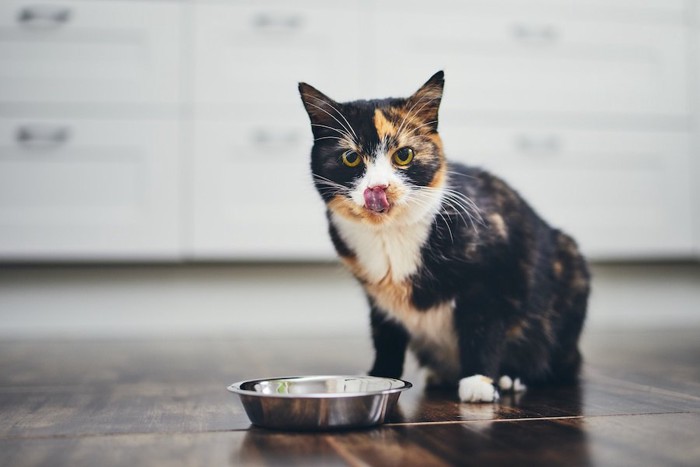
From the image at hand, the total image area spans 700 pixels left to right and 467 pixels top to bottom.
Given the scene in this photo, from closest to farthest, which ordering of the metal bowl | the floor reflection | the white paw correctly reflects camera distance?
the floor reflection < the metal bowl < the white paw

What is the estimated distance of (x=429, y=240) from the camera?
1162 mm

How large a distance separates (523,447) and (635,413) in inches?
10.7

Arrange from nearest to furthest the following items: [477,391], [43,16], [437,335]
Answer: [477,391] → [437,335] → [43,16]

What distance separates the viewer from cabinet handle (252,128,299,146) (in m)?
2.31

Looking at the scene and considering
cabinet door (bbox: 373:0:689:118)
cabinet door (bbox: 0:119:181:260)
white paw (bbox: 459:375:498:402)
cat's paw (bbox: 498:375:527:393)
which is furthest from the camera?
cabinet door (bbox: 373:0:689:118)

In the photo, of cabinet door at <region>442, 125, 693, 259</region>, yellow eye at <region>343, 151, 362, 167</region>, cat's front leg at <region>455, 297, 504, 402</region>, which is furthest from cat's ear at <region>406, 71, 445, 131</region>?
cabinet door at <region>442, 125, 693, 259</region>

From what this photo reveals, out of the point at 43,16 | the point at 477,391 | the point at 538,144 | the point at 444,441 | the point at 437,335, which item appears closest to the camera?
the point at 444,441

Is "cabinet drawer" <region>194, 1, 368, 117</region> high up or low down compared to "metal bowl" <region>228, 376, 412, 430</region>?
up

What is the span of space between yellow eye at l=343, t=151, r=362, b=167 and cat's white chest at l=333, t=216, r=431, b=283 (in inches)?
3.8

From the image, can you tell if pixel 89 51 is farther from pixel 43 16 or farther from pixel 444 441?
pixel 444 441

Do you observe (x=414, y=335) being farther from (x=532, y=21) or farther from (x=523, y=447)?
(x=532, y=21)

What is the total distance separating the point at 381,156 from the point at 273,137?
1228mm

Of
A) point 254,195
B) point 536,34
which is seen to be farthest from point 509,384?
point 536,34

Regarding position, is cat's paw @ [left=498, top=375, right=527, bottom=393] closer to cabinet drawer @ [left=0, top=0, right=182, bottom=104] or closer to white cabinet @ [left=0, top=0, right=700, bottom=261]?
white cabinet @ [left=0, top=0, right=700, bottom=261]
